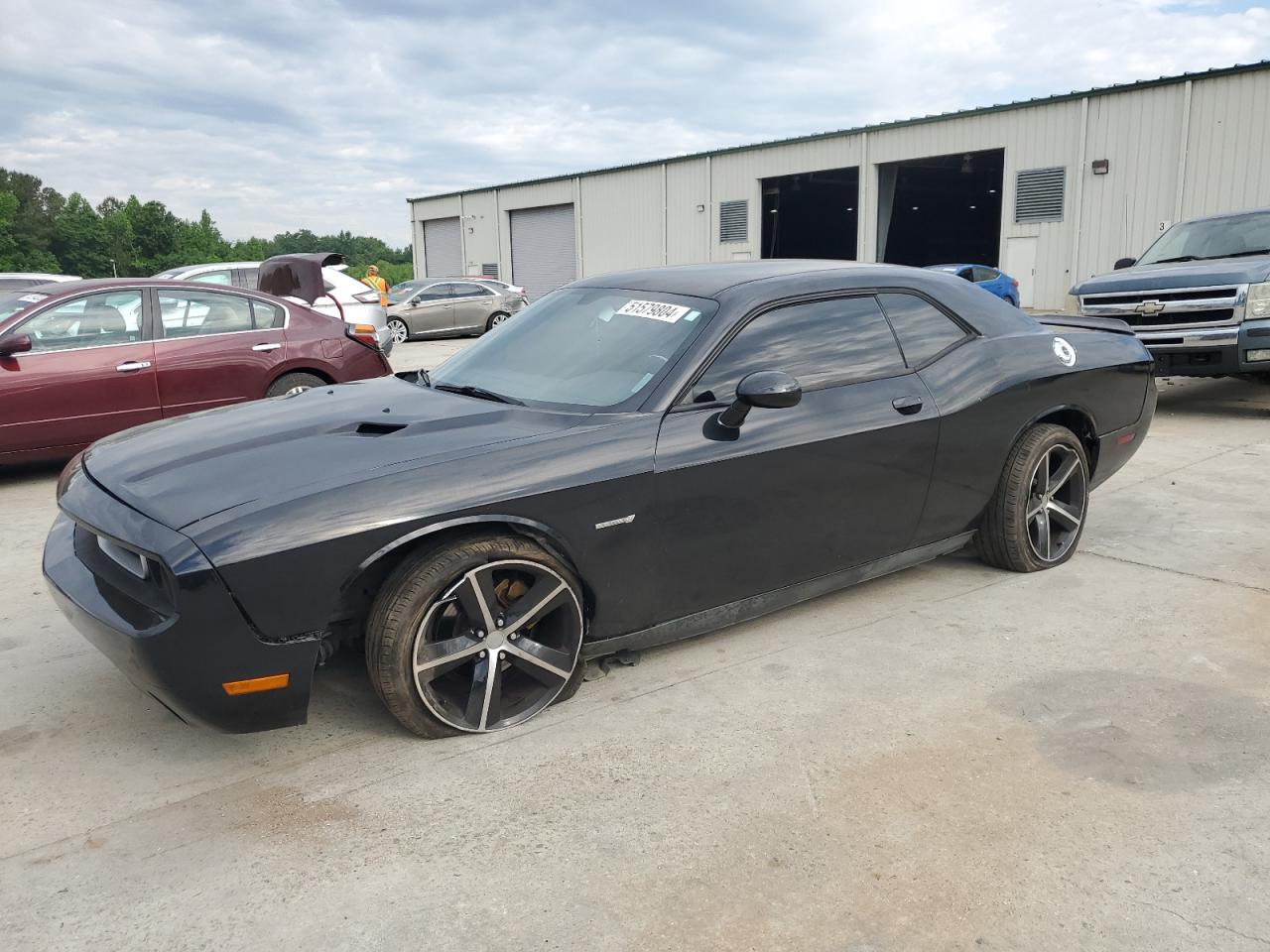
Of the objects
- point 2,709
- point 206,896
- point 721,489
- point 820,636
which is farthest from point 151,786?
point 820,636

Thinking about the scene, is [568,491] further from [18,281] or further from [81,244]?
[81,244]

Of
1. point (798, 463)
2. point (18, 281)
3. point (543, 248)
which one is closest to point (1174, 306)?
point (798, 463)

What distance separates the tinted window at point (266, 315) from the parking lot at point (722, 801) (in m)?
3.83

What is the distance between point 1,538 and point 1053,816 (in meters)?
5.51

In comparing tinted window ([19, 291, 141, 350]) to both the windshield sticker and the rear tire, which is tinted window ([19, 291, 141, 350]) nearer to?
the rear tire

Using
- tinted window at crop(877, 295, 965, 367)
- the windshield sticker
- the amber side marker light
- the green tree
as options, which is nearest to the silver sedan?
tinted window at crop(877, 295, 965, 367)

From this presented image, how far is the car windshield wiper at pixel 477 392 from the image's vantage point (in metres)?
3.56

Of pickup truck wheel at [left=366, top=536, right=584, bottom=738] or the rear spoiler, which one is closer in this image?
pickup truck wheel at [left=366, top=536, right=584, bottom=738]

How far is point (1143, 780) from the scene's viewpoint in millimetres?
2811

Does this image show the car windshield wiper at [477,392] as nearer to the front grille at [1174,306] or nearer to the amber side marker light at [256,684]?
the amber side marker light at [256,684]

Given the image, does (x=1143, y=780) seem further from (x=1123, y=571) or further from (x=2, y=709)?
(x=2, y=709)

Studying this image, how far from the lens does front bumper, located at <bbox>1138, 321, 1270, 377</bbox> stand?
8.26 meters

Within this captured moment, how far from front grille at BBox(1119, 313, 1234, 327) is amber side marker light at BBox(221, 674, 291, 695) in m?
8.45

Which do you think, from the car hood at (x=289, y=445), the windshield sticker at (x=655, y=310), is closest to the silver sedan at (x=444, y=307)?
the windshield sticker at (x=655, y=310)
